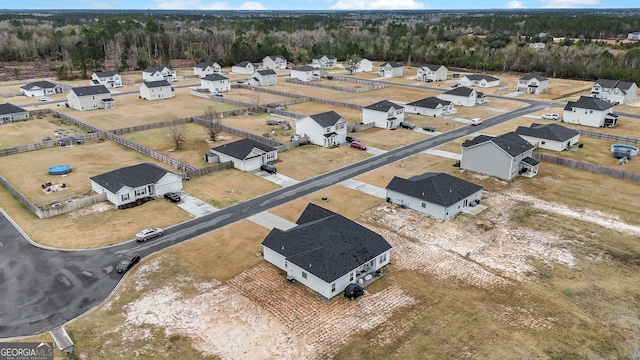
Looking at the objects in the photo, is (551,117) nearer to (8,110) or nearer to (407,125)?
(407,125)

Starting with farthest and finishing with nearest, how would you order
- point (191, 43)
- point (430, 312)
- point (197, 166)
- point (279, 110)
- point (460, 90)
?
point (191, 43), point (460, 90), point (279, 110), point (197, 166), point (430, 312)

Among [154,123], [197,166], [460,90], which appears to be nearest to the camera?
[197,166]

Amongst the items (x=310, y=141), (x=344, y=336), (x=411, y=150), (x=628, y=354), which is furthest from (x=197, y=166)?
(x=628, y=354)

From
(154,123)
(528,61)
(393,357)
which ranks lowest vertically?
(393,357)

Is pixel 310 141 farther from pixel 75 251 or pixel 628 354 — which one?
pixel 628 354

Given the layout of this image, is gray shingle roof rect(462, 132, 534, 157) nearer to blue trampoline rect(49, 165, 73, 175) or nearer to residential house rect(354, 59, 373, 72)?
blue trampoline rect(49, 165, 73, 175)

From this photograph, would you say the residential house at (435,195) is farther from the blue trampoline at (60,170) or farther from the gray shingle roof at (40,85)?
the gray shingle roof at (40,85)
